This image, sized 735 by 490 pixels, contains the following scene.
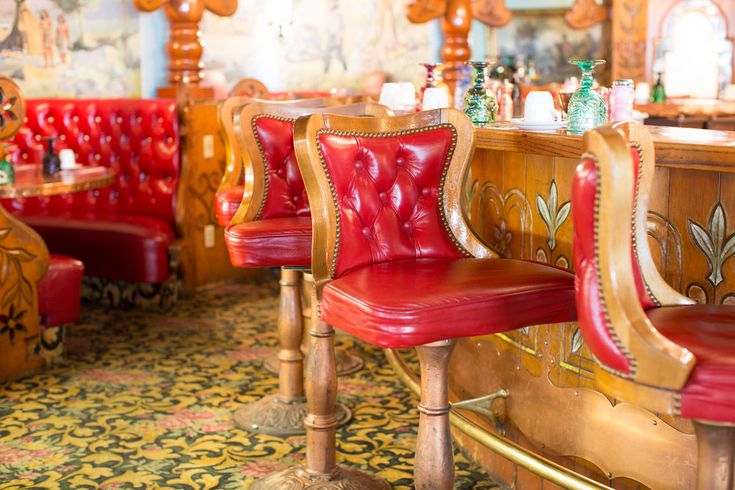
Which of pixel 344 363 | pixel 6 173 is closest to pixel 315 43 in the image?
pixel 6 173

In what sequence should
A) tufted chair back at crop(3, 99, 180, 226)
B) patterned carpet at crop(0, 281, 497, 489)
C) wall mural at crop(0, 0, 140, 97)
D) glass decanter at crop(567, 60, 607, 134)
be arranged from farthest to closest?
wall mural at crop(0, 0, 140, 97) → tufted chair back at crop(3, 99, 180, 226) → patterned carpet at crop(0, 281, 497, 489) → glass decanter at crop(567, 60, 607, 134)

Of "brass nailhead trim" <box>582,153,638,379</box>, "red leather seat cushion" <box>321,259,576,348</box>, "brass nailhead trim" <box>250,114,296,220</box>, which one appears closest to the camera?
"brass nailhead trim" <box>582,153,638,379</box>

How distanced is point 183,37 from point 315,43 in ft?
7.36

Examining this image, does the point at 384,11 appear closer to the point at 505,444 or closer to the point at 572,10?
the point at 572,10

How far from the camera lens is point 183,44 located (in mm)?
6863

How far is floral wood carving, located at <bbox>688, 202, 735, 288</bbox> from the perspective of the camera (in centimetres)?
252

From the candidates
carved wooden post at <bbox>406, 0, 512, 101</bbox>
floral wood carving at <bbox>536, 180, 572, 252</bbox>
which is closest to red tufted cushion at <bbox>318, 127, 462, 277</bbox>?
floral wood carving at <bbox>536, 180, 572, 252</bbox>

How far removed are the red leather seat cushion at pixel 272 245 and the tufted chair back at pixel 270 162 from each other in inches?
8.3

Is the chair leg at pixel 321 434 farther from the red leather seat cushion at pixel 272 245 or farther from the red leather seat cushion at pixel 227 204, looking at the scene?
the red leather seat cushion at pixel 227 204

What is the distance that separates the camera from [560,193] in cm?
302

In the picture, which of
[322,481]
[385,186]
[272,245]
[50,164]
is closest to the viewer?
[385,186]

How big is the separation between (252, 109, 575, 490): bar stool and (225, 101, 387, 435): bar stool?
1.13 feet

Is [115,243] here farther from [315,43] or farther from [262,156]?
[315,43]

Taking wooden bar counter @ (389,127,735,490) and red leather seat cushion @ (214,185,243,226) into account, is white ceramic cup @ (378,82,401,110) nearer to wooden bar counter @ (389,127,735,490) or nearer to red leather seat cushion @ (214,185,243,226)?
red leather seat cushion @ (214,185,243,226)
